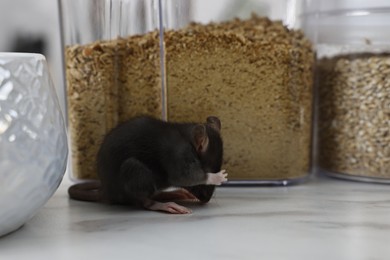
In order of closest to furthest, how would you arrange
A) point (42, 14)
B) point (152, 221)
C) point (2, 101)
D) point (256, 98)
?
point (2, 101) < point (152, 221) < point (256, 98) < point (42, 14)

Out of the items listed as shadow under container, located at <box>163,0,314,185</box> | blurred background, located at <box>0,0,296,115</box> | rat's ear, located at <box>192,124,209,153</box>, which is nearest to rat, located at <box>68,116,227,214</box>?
rat's ear, located at <box>192,124,209,153</box>

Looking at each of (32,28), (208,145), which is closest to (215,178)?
(208,145)

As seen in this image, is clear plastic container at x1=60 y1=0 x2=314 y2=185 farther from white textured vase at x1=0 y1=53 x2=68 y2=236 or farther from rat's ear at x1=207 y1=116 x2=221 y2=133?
white textured vase at x1=0 y1=53 x2=68 y2=236

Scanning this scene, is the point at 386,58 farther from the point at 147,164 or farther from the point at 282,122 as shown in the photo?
the point at 147,164

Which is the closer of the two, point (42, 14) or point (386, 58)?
point (386, 58)

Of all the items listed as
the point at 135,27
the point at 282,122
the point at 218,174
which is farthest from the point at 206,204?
the point at 135,27

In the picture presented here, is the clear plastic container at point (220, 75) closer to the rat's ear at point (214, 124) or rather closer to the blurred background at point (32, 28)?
the rat's ear at point (214, 124)
